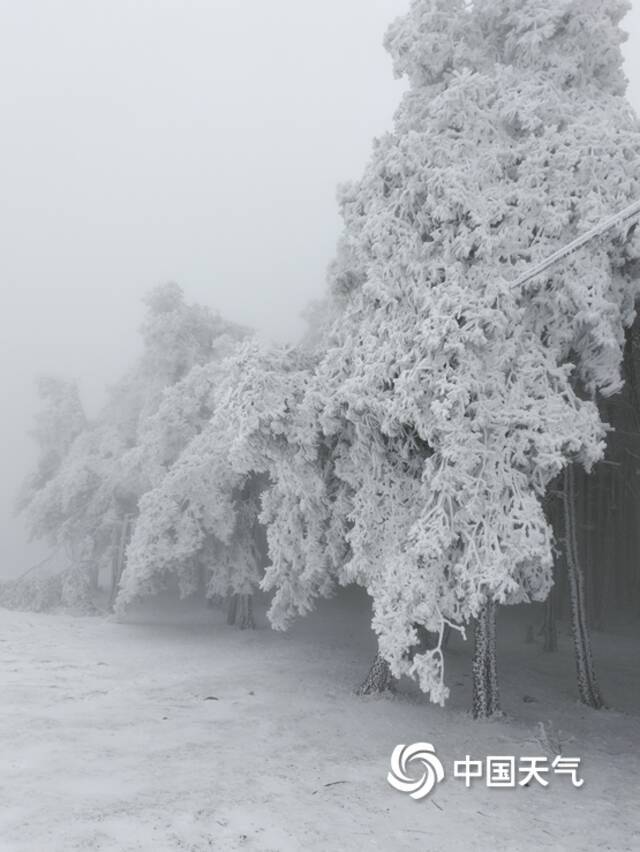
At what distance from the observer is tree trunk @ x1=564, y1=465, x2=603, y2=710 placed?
11820mm

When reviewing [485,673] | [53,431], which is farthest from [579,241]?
[53,431]

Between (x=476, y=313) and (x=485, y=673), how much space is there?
5.73m

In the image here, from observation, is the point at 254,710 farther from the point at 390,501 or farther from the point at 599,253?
the point at 599,253

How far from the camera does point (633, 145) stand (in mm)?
9633

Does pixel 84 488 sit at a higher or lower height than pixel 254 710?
higher

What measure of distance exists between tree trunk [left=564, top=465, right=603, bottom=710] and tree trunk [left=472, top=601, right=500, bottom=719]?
2.54m

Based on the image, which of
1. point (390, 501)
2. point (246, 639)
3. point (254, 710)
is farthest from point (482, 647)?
point (246, 639)

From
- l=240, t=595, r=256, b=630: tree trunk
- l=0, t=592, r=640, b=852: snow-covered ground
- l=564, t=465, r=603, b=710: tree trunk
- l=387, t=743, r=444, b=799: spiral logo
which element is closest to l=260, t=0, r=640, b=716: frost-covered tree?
l=387, t=743, r=444, b=799: spiral logo

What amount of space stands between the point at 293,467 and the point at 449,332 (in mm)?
3718

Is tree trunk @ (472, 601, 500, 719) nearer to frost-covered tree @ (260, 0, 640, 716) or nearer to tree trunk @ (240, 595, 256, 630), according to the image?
frost-covered tree @ (260, 0, 640, 716)

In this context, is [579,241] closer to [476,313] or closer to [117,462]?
[476,313]

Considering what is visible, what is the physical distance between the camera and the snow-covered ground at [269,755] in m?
5.71

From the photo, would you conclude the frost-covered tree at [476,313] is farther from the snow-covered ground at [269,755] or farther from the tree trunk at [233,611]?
the tree trunk at [233,611]

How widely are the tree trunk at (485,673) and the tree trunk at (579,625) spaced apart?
2.54m
